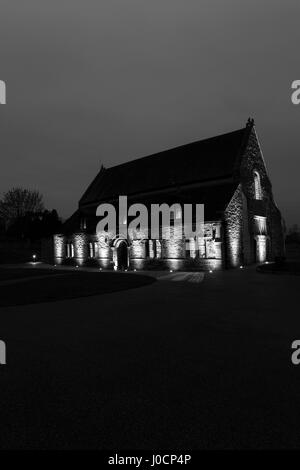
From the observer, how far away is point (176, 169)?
36.6 m

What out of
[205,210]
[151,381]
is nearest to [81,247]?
[205,210]

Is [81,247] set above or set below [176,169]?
below

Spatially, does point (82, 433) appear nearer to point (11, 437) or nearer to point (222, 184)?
point (11, 437)

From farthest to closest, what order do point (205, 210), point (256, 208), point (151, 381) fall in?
point (256, 208) → point (205, 210) → point (151, 381)

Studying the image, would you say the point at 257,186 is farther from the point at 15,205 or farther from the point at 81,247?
the point at 15,205

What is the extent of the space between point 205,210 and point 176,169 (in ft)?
28.5

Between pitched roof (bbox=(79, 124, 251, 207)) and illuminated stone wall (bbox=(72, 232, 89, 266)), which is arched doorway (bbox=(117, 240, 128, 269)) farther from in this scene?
pitched roof (bbox=(79, 124, 251, 207))

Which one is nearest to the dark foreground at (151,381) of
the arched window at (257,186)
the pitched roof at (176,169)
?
the pitched roof at (176,169)

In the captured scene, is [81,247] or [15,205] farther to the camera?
[15,205]

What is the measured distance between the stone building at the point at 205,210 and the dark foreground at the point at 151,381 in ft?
63.2

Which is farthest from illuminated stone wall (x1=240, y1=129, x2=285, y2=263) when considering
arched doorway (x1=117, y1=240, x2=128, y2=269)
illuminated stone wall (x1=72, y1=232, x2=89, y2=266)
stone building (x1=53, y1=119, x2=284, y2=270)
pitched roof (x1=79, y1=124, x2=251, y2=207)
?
illuminated stone wall (x1=72, y1=232, x2=89, y2=266)

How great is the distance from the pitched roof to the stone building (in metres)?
0.10

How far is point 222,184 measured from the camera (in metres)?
32.0
